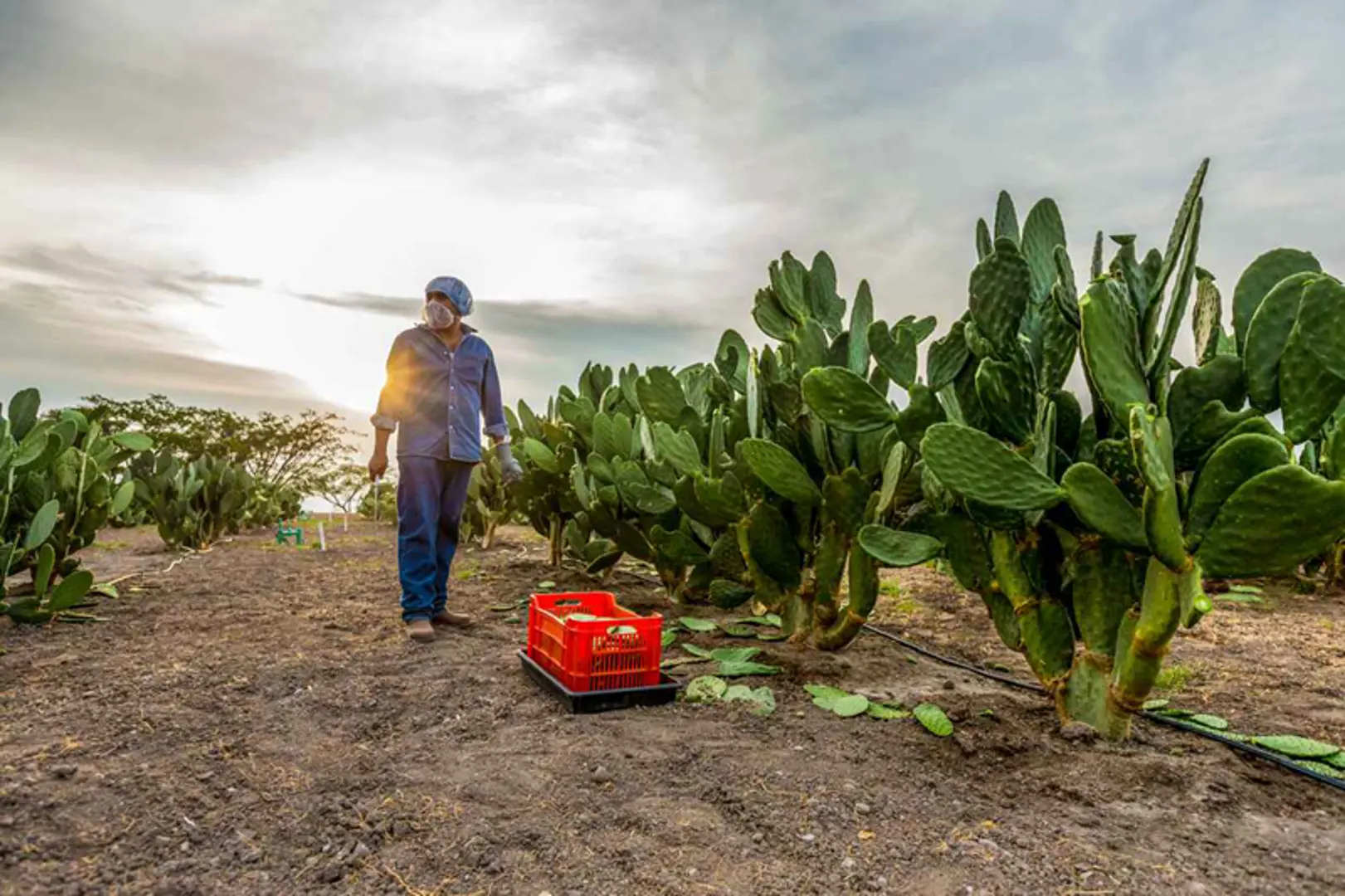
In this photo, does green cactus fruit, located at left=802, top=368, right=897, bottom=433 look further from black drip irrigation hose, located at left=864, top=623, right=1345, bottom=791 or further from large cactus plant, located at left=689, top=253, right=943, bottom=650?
black drip irrigation hose, located at left=864, top=623, right=1345, bottom=791

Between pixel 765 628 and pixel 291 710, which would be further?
pixel 765 628

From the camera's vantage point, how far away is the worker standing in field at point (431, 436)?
294 centimetres

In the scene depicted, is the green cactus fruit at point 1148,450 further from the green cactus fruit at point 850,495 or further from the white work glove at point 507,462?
the white work glove at point 507,462

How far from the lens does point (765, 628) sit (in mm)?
3014

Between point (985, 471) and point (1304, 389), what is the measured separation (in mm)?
594

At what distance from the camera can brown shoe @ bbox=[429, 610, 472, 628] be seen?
303cm

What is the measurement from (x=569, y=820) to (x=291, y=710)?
36.8 inches

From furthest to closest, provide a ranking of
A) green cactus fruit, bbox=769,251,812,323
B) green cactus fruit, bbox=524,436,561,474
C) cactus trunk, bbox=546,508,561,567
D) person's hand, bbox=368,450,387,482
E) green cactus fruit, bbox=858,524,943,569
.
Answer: cactus trunk, bbox=546,508,561,567
green cactus fruit, bbox=524,436,561,474
person's hand, bbox=368,450,387,482
green cactus fruit, bbox=769,251,812,323
green cactus fruit, bbox=858,524,943,569

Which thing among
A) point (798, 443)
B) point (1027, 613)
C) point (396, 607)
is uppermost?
point (798, 443)

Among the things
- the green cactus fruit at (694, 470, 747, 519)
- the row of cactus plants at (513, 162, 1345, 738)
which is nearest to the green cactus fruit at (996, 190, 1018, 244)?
the row of cactus plants at (513, 162, 1345, 738)

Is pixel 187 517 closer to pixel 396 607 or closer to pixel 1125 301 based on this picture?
pixel 396 607

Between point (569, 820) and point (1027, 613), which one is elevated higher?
point (1027, 613)

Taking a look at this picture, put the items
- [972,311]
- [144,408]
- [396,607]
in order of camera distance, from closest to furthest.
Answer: [972,311], [396,607], [144,408]

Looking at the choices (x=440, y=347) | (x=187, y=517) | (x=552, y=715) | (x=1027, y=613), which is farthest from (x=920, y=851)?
(x=187, y=517)
